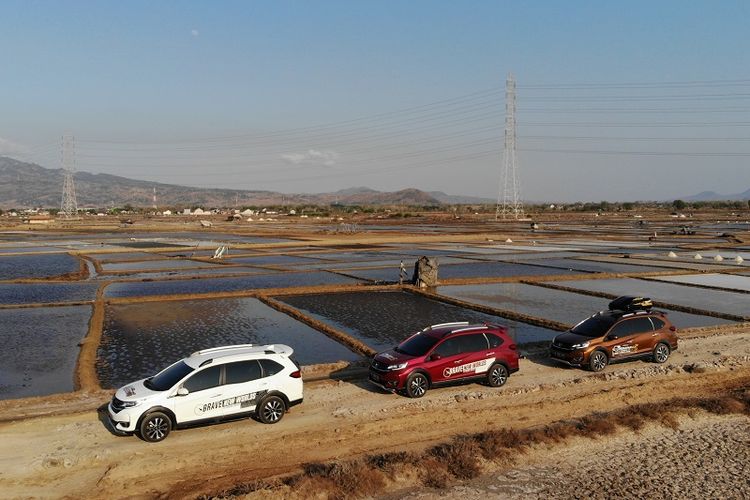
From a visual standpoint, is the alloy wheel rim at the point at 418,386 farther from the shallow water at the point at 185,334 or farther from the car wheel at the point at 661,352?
the car wheel at the point at 661,352

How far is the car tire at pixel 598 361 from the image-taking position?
66.9 feet

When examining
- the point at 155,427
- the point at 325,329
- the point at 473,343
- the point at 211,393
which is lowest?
the point at 325,329

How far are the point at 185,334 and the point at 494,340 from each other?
14319mm

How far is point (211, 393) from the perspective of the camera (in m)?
15.3

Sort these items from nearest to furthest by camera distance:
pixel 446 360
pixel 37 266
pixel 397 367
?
pixel 397 367 < pixel 446 360 < pixel 37 266

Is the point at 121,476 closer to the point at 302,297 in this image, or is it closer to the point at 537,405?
the point at 537,405

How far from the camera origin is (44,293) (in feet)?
127

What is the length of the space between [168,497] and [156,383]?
13.2 feet

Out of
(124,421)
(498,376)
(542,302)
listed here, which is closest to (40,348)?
(124,421)

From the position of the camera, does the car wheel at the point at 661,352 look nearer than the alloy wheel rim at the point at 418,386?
No

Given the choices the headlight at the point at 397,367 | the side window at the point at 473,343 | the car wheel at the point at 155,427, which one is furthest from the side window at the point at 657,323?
the car wheel at the point at 155,427

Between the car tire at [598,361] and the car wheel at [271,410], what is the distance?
35.4 ft

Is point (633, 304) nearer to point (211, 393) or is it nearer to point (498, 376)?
point (498, 376)

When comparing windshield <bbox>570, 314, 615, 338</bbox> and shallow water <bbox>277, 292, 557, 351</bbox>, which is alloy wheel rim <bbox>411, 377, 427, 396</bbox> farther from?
windshield <bbox>570, 314, 615, 338</bbox>
